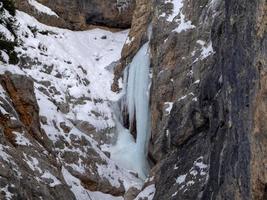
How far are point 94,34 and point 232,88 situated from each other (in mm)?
25233

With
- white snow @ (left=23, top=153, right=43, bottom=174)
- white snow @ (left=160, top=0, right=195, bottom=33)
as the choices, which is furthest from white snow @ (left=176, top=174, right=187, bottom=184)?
white snow @ (left=160, top=0, right=195, bottom=33)

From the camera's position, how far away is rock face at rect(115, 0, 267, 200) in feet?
38.5

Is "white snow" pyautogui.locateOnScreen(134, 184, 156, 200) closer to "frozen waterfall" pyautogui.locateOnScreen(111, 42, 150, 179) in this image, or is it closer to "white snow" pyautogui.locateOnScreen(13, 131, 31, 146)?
"white snow" pyautogui.locateOnScreen(13, 131, 31, 146)

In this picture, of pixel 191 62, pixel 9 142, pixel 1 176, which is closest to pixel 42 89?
pixel 191 62

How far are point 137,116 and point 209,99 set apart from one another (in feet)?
33.8

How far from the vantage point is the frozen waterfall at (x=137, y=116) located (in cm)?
2837

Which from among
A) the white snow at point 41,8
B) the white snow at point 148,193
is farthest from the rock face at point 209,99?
the white snow at point 41,8

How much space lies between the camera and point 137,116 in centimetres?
2953

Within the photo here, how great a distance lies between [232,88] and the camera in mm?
13539

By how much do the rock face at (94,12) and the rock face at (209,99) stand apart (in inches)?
256

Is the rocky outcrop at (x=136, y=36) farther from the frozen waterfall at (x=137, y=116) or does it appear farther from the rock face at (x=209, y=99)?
the frozen waterfall at (x=137, y=116)

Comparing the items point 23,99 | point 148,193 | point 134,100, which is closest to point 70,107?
point 134,100

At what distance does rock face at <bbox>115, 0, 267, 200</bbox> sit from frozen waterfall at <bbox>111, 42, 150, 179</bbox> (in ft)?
2.78

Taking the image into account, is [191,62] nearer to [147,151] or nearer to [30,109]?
[147,151]
